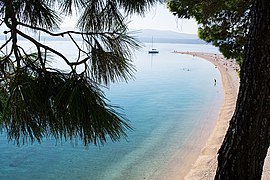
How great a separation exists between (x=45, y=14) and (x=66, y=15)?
9 cm

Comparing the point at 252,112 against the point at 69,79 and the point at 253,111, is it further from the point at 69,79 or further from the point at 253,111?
the point at 69,79

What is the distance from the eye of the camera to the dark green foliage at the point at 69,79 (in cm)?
90

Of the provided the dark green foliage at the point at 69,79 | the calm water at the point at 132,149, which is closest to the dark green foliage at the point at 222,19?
the calm water at the point at 132,149

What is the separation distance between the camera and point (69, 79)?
936 mm

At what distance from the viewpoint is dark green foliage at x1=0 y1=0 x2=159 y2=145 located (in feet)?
2.96

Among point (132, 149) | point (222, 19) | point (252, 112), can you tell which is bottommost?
point (132, 149)

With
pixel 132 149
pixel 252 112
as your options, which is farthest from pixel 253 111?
pixel 132 149

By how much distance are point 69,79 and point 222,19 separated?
6.87ft

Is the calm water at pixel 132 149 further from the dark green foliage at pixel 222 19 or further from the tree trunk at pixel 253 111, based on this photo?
the tree trunk at pixel 253 111

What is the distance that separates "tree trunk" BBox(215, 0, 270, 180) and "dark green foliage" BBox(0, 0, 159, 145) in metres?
0.36

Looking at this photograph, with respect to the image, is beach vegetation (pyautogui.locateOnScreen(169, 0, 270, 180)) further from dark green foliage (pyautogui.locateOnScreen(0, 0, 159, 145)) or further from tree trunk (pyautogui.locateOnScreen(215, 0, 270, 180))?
dark green foliage (pyautogui.locateOnScreen(0, 0, 159, 145))

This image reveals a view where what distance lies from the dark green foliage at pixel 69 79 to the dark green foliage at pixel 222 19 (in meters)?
1.05

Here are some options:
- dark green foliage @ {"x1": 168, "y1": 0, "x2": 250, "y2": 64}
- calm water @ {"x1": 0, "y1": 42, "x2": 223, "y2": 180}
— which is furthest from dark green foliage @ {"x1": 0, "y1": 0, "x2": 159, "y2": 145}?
calm water @ {"x1": 0, "y1": 42, "x2": 223, "y2": 180}

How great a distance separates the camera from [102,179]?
6262 millimetres
